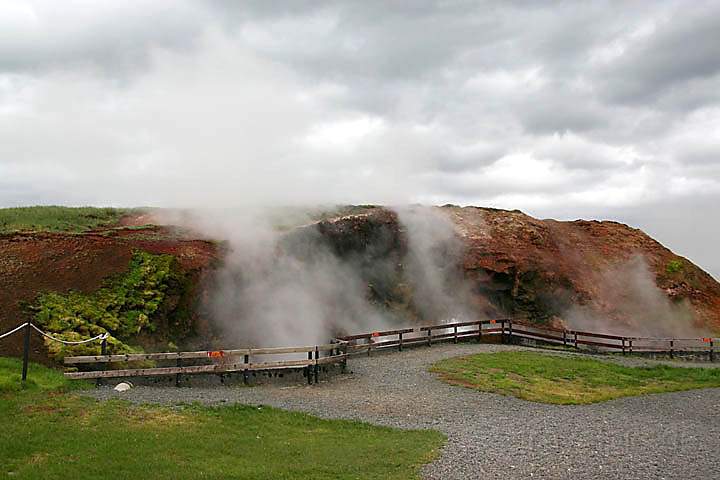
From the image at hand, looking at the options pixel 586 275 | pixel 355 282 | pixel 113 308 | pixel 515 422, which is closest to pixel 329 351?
pixel 113 308

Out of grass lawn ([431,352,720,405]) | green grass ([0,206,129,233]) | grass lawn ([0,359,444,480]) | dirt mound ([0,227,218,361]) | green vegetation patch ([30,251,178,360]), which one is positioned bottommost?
grass lawn ([431,352,720,405])

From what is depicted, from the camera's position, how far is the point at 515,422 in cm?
1274

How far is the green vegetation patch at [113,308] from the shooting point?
53.1ft

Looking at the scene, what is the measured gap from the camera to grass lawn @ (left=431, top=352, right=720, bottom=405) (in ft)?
54.3

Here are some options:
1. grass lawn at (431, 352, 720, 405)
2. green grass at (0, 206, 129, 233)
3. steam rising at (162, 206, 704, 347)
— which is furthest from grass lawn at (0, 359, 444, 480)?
green grass at (0, 206, 129, 233)

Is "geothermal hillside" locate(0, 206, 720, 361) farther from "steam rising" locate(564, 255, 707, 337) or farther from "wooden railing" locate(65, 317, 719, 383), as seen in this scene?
"wooden railing" locate(65, 317, 719, 383)

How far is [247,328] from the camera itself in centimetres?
2114

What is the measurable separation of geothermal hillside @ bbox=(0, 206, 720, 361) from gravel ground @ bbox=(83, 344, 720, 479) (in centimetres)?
456

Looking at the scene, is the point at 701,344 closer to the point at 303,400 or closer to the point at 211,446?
the point at 303,400

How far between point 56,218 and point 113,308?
10.8m

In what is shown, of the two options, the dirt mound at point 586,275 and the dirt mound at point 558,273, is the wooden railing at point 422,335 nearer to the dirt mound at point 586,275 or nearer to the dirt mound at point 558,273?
the dirt mound at point 558,273

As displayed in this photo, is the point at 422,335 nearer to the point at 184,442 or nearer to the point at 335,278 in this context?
the point at 335,278

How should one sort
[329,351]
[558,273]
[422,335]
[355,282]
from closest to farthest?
1. [329,351]
2. [422,335]
3. [355,282]
4. [558,273]

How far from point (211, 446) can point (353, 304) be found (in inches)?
695
